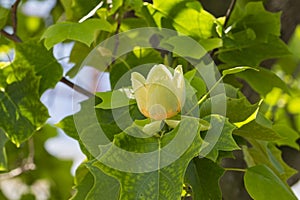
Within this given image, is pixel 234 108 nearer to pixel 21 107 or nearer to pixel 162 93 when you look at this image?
pixel 162 93

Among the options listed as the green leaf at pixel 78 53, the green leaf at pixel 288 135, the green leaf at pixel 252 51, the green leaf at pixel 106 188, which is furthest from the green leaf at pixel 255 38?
the green leaf at pixel 106 188

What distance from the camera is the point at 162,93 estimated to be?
754 millimetres

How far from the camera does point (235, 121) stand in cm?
78

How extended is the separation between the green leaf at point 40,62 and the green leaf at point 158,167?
31 cm

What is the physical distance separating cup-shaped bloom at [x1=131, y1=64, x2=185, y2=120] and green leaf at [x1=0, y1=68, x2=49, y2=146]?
23cm

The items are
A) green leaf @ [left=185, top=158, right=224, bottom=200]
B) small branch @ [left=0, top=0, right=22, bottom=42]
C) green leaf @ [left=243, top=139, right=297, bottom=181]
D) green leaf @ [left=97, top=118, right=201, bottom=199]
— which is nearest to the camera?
green leaf @ [left=97, top=118, right=201, bottom=199]

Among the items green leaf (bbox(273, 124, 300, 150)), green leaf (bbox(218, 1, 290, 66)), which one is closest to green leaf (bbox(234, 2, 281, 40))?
green leaf (bbox(218, 1, 290, 66))

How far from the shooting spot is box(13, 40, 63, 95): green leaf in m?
0.98

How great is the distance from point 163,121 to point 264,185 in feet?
A: 0.58

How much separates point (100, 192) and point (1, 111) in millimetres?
263

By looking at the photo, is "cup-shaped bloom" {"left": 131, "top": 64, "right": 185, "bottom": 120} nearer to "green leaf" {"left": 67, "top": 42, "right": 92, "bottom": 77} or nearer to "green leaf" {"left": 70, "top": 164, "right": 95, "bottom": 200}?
"green leaf" {"left": 70, "top": 164, "right": 95, "bottom": 200}

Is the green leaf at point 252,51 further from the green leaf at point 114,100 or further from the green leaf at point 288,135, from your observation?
the green leaf at point 114,100

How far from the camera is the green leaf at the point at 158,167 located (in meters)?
0.68

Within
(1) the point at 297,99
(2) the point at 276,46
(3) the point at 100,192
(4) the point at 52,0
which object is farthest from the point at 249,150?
(1) the point at 297,99
